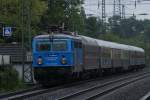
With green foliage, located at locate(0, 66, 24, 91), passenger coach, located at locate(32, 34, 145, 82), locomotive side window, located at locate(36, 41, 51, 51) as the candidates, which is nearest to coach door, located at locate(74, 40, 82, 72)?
passenger coach, located at locate(32, 34, 145, 82)

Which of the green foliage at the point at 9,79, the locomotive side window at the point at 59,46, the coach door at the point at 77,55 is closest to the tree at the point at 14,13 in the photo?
the coach door at the point at 77,55

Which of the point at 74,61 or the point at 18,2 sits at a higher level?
the point at 18,2

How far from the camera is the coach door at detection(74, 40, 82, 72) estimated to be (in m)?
33.1

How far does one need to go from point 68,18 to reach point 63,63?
5143 centimetres

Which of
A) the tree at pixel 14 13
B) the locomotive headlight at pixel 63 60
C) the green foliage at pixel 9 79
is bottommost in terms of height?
the green foliage at pixel 9 79

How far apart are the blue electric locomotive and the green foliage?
71.4 inches

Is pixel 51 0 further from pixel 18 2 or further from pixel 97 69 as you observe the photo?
pixel 97 69

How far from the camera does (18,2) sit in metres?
62.6

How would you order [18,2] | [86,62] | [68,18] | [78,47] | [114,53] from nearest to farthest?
[78,47], [86,62], [114,53], [18,2], [68,18]

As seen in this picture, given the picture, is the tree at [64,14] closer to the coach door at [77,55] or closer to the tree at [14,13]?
the tree at [14,13]

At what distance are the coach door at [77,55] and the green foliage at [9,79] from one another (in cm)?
355

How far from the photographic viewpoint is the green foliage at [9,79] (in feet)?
105

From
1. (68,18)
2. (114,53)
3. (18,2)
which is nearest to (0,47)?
(114,53)

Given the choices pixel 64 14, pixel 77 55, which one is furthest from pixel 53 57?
pixel 64 14
